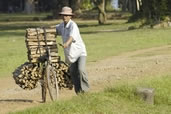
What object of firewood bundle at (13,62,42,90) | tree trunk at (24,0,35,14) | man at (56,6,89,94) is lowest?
tree trunk at (24,0,35,14)

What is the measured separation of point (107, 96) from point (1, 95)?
4.18m

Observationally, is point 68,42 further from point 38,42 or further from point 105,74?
point 105,74

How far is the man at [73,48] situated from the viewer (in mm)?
10461

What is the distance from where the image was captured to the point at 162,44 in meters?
26.0

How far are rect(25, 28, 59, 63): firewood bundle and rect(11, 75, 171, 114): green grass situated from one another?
1499 millimetres

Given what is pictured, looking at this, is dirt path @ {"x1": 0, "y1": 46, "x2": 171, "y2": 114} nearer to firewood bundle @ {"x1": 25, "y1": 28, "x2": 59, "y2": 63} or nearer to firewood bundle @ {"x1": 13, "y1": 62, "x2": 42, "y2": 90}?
firewood bundle @ {"x1": 13, "y1": 62, "x2": 42, "y2": 90}

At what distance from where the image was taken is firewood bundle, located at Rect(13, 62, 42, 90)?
1129 centimetres

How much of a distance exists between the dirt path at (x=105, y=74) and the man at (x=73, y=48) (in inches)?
30.5

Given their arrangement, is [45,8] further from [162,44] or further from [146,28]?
[162,44]

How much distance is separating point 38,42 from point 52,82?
0.83 meters

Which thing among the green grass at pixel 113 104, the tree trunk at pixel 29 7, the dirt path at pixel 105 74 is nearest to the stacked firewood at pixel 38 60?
the dirt path at pixel 105 74

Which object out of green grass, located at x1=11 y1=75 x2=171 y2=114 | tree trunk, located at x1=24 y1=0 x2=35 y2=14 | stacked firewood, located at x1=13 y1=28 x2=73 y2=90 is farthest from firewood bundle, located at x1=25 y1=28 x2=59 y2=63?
tree trunk, located at x1=24 y1=0 x2=35 y2=14

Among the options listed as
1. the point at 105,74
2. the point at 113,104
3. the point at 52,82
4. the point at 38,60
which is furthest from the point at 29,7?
the point at 113,104

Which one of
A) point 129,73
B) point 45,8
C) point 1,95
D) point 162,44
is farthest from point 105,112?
point 45,8
